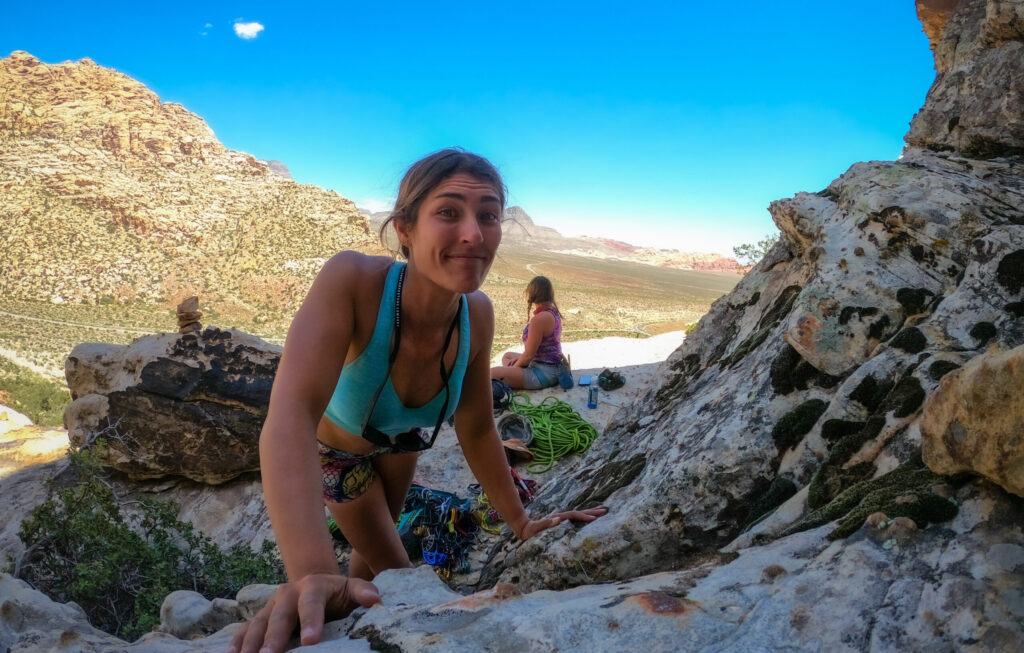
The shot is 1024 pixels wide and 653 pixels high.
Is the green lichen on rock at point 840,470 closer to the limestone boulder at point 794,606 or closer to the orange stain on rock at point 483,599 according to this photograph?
the limestone boulder at point 794,606

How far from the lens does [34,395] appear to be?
18422mm

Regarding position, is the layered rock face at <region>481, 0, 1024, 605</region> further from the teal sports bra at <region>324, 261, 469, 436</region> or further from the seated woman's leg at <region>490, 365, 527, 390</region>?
the seated woman's leg at <region>490, 365, 527, 390</region>

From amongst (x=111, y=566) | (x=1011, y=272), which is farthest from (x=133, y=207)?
(x=1011, y=272)

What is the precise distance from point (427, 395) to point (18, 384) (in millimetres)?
24378

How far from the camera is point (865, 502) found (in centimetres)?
145

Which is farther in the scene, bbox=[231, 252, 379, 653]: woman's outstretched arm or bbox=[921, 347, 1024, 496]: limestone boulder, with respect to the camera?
bbox=[231, 252, 379, 653]: woman's outstretched arm

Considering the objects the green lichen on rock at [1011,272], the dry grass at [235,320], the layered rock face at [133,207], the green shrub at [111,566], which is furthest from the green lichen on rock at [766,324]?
the layered rock face at [133,207]

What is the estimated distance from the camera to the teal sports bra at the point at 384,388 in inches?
79.8

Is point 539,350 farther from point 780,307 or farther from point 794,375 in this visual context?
point 794,375

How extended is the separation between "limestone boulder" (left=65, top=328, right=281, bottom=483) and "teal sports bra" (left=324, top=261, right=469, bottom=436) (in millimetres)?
4114

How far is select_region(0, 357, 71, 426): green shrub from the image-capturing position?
52.8ft

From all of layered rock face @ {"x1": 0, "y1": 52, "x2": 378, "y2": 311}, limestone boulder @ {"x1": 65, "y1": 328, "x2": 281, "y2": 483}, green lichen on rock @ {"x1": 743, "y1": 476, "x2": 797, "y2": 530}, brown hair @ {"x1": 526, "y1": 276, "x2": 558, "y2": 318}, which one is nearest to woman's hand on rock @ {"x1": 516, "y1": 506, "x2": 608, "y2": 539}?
green lichen on rock @ {"x1": 743, "y1": 476, "x2": 797, "y2": 530}

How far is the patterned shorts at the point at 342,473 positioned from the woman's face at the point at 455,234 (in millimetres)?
1018

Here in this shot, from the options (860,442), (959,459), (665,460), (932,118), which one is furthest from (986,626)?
(932,118)
